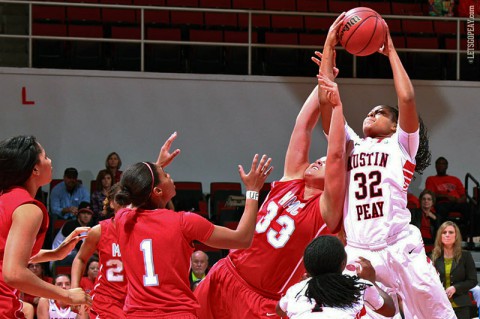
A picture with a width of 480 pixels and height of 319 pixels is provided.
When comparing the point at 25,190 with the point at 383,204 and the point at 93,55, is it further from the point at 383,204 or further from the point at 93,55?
the point at 93,55

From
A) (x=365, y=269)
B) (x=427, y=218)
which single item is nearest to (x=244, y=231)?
(x=365, y=269)

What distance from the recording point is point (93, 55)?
14367 mm

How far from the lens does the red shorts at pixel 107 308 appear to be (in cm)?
586

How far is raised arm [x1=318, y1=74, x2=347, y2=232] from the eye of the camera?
4.89 m

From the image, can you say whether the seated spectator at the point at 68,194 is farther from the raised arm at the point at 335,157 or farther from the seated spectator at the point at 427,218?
the raised arm at the point at 335,157

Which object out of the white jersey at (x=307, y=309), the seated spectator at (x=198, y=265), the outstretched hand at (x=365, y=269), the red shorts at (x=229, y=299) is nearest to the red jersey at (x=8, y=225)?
the white jersey at (x=307, y=309)

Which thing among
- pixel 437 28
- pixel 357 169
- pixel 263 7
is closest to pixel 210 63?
pixel 263 7

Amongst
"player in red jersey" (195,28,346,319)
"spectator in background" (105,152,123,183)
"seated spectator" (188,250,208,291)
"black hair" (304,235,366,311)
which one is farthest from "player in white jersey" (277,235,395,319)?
"spectator in background" (105,152,123,183)

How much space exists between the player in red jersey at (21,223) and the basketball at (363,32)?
1948 mm

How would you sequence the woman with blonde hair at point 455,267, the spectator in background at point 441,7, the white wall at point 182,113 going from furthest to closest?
1. the spectator in background at point 441,7
2. the white wall at point 182,113
3. the woman with blonde hair at point 455,267

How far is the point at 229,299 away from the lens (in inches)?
209

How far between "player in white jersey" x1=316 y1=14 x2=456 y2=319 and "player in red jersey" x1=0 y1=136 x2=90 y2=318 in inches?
65.8

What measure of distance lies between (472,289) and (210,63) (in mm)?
6319

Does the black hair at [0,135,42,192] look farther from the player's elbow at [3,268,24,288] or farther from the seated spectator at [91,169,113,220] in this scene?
the seated spectator at [91,169,113,220]
